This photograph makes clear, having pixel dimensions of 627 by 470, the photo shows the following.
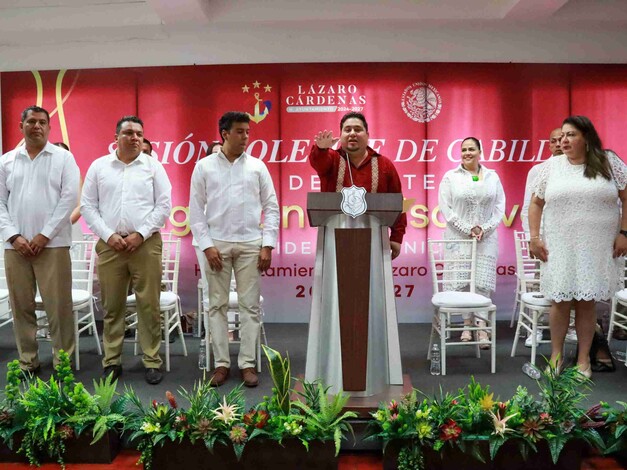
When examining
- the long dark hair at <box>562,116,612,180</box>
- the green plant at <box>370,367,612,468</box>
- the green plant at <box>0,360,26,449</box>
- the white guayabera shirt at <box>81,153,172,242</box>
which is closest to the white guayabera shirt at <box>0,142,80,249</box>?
the white guayabera shirt at <box>81,153,172,242</box>

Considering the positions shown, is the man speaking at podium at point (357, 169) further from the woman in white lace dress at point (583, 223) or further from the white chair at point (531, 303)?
the white chair at point (531, 303)

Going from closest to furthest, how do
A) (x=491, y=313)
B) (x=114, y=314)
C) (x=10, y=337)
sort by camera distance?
→ 1. (x=114, y=314)
2. (x=491, y=313)
3. (x=10, y=337)

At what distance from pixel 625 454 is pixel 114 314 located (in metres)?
2.91

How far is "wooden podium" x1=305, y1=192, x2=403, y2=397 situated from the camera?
261 centimetres

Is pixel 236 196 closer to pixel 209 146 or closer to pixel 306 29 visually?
pixel 209 146

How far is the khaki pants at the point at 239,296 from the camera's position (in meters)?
3.44

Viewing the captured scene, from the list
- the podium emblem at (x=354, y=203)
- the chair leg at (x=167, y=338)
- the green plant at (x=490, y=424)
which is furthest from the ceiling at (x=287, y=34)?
the green plant at (x=490, y=424)

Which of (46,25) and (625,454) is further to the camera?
(46,25)

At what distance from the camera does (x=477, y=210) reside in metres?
4.57

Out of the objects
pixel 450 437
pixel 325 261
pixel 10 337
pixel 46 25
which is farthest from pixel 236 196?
pixel 46 25

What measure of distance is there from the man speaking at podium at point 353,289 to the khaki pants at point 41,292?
Answer: 1820 mm

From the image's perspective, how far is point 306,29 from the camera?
546 cm

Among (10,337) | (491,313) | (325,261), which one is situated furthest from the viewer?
(10,337)

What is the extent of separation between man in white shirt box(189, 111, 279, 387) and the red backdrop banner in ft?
7.00
